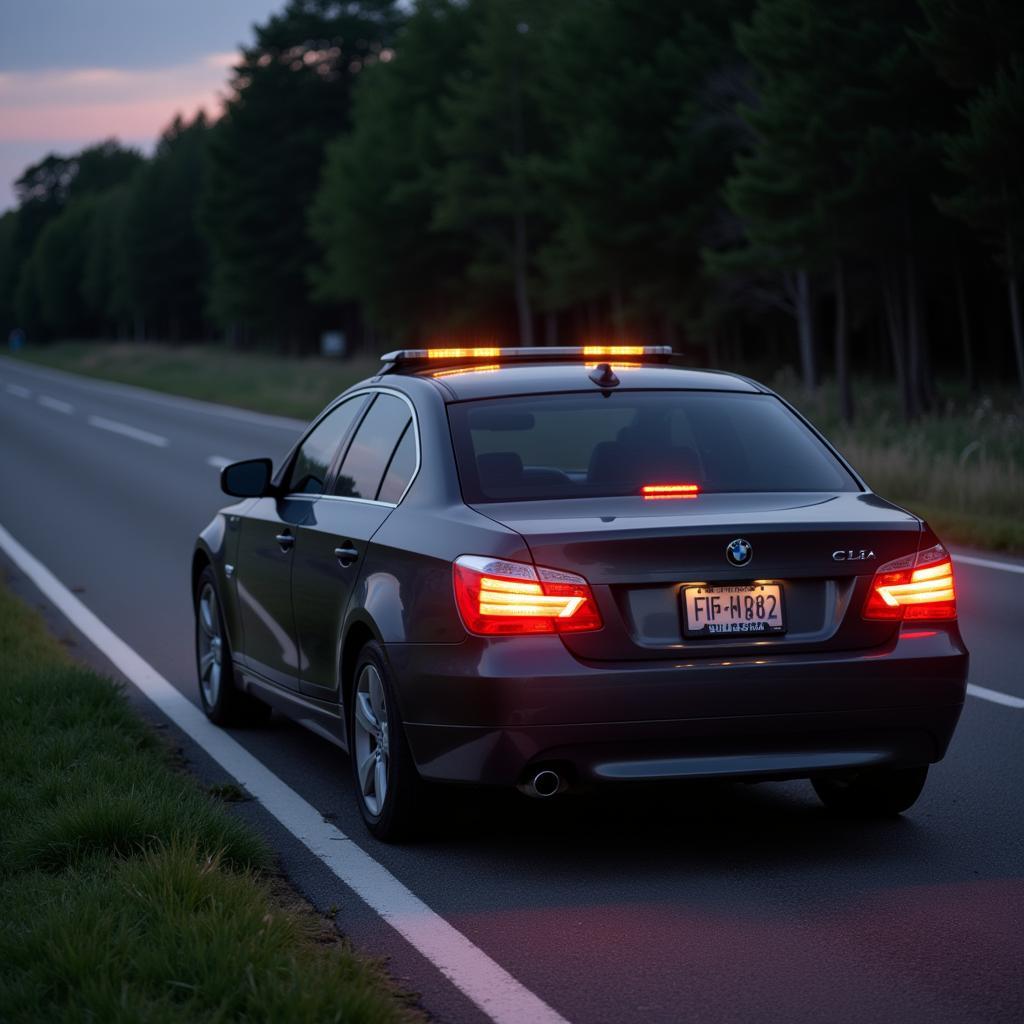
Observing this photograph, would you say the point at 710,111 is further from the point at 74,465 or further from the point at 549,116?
the point at 74,465

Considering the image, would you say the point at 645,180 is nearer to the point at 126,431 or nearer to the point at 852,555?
the point at 126,431

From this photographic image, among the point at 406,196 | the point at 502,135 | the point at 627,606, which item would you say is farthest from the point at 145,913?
the point at 406,196

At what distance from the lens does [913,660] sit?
5.80 metres

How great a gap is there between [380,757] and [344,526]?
0.94 meters

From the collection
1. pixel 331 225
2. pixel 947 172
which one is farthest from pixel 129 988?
pixel 331 225

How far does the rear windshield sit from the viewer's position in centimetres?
622

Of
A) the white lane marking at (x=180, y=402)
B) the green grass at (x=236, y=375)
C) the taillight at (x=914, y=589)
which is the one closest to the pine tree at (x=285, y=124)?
the green grass at (x=236, y=375)

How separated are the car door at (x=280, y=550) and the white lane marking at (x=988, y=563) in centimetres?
747

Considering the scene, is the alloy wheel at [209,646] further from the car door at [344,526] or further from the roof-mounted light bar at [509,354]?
the roof-mounted light bar at [509,354]

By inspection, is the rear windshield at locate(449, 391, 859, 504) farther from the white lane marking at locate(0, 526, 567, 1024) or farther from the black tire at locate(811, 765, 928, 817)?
the white lane marking at locate(0, 526, 567, 1024)

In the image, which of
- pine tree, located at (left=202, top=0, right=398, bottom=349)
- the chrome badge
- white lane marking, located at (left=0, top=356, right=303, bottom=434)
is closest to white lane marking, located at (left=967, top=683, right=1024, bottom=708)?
the chrome badge

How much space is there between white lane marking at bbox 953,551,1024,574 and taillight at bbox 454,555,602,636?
8.95 metres

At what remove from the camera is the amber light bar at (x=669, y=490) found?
6.03 m

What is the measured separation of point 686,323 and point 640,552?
49.4 metres
